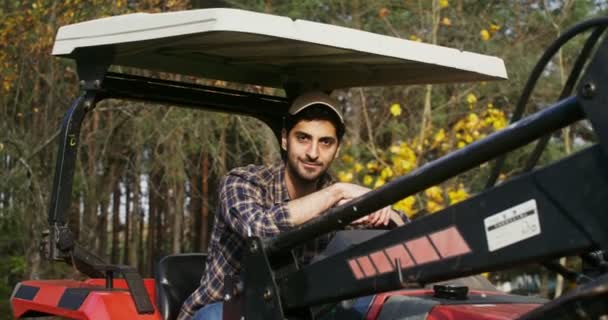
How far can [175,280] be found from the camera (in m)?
4.09

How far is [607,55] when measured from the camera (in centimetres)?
198

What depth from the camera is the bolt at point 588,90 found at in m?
2.02

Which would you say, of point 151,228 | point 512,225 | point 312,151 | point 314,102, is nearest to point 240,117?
point 151,228

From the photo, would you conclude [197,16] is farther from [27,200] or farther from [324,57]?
[27,200]

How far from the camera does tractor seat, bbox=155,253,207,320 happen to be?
12.9 ft

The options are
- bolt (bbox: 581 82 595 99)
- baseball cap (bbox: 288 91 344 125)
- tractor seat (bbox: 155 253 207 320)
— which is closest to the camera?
bolt (bbox: 581 82 595 99)

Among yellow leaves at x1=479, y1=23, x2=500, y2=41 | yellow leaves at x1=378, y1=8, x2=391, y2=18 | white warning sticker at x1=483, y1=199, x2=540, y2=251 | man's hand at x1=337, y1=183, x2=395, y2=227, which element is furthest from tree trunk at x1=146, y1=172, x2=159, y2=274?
white warning sticker at x1=483, y1=199, x2=540, y2=251

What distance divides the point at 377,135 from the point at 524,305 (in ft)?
20.9

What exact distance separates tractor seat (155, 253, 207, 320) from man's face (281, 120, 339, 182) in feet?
2.42

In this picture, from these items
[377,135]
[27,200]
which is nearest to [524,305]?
[377,135]

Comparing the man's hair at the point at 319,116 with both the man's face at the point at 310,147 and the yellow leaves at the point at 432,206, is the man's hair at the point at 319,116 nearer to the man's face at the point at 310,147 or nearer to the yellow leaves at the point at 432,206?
the man's face at the point at 310,147

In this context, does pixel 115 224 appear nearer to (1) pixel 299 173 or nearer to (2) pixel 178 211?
(2) pixel 178 211

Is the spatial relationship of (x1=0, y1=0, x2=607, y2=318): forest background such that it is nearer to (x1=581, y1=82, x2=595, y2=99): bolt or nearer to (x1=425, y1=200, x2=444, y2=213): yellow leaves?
(x1=425, y1=200, x2=444, y2=213): yellow leaves

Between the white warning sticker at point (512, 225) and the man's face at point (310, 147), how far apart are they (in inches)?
61.8
